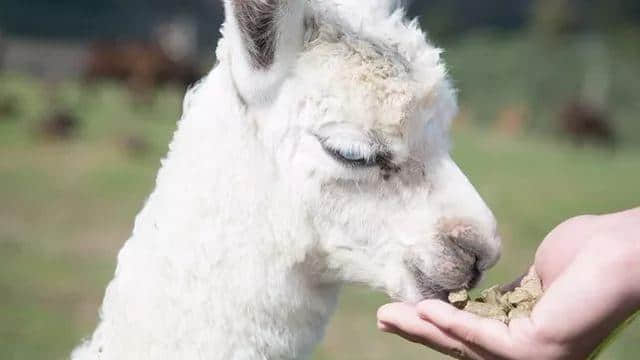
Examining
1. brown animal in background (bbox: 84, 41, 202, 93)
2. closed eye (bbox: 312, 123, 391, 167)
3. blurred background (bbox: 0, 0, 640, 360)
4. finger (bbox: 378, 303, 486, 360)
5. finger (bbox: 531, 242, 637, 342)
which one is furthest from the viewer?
brown animal in background (bbox: 84, 41, 202, 93)

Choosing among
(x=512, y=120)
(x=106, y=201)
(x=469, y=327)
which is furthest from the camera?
(x=512, y=120)

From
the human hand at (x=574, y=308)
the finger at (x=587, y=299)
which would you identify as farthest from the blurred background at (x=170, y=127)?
the finger at (x=587, y=299)

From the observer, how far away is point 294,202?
7.58 feet

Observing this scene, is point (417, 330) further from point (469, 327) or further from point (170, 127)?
point (170, 127)

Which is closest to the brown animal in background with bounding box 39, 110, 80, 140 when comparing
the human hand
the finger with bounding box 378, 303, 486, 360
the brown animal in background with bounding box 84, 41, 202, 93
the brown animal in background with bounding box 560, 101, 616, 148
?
the brown animal in background with bounding box 84, 41, 202, 93

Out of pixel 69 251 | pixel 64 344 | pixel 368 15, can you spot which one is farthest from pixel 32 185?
pixel 368 15

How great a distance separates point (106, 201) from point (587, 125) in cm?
1077

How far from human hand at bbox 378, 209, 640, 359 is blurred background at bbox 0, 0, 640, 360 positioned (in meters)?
1.43

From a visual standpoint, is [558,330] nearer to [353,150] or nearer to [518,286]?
[518,286]

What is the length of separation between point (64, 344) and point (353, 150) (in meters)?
4.66

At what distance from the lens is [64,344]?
21.5ft

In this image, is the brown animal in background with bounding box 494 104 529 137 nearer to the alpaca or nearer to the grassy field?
the grassy field

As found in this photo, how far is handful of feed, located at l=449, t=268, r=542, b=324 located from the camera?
7.30 ft

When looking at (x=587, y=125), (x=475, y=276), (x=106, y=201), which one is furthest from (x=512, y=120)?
(x=475, y=276)
